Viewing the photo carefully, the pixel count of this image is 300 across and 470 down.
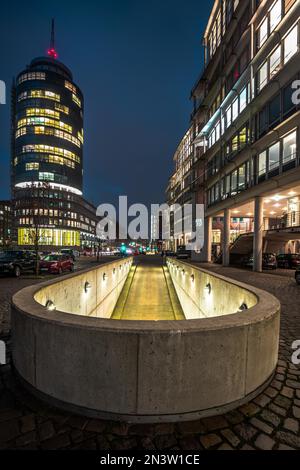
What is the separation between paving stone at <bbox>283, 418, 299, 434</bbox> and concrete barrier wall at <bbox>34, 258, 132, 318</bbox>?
4467 millimetres

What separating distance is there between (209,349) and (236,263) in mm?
28103

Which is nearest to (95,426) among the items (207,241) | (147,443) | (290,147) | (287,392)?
(147,443)

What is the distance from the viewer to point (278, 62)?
58.8 ft

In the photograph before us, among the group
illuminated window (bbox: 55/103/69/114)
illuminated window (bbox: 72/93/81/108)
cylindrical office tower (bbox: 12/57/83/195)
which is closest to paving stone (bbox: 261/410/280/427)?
cylindrical office tower (bbox: 12/57/83/195)

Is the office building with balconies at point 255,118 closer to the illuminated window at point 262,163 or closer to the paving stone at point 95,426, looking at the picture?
the illuminated window at point 262,163

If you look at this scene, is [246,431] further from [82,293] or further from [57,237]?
[57,237]

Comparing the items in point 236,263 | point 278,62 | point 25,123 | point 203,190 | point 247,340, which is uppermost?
point 25,123

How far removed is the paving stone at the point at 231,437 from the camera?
2412mm

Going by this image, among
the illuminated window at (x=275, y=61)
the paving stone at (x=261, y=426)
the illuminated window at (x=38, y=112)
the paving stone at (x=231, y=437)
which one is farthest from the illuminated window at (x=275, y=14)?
the illuminated window at (x=38, y=112)

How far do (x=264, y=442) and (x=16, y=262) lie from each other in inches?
698

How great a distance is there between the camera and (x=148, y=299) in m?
17.7

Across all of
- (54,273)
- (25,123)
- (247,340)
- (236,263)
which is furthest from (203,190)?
(25,123)

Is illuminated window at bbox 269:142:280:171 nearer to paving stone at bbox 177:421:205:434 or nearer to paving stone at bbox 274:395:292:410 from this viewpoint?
paving stone at bbox 274:395:292:410
